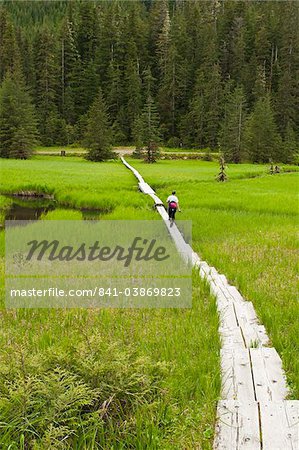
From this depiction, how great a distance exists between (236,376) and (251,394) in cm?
38

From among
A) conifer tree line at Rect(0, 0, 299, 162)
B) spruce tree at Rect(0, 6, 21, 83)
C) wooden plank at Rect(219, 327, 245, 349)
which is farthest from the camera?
Result: spruce tree at Rect(0, 6, 21, 83)

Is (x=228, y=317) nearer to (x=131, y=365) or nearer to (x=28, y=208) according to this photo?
(x=131, y=365)

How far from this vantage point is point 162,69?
83.3 metres

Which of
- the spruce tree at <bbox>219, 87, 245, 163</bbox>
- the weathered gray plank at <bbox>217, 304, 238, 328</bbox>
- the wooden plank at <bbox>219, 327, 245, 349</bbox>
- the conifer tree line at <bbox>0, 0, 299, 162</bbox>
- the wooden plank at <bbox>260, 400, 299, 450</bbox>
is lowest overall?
the weathered gray plank at <bbox>217, 304, 238, 328</bbox>

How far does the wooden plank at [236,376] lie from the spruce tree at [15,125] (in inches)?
2001

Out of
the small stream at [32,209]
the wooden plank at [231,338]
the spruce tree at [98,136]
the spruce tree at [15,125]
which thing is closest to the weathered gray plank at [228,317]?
the wooden plank at [231,338]

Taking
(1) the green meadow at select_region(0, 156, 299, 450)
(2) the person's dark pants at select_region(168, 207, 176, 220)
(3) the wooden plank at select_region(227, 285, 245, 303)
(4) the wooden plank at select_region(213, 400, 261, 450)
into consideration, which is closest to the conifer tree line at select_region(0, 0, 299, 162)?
(2) the person's dark pants at select_region(168, 207, 176, 220)

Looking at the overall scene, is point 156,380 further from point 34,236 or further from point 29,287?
point 34,236

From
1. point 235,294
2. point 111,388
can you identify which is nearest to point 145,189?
point 235,294

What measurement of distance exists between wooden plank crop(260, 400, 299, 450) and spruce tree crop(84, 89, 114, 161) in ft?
154

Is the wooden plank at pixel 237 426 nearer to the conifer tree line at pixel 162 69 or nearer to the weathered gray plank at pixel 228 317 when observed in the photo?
the weathered gray plank at pixel 228 317

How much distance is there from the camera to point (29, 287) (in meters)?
8.80

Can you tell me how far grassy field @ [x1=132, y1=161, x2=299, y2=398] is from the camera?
6698 millimetres

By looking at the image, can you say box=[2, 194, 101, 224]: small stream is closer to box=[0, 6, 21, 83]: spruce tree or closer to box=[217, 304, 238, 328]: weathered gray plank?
box=[217, 304, 238, 328]: weathered gray plank
